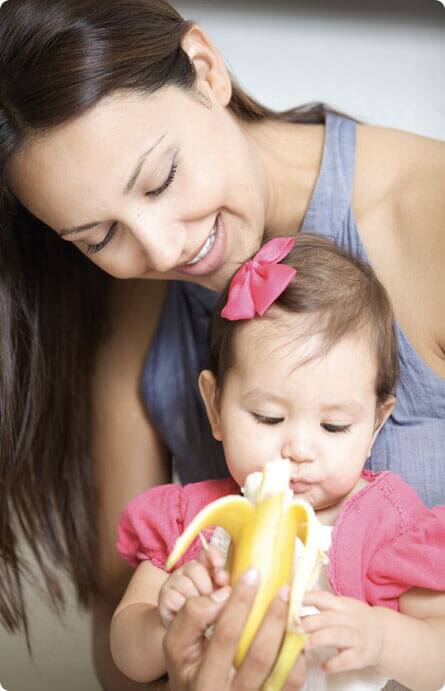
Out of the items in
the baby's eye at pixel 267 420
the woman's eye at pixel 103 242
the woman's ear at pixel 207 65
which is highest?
the woman's ear at pixel 207 65

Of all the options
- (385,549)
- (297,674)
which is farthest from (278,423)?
(297,674)

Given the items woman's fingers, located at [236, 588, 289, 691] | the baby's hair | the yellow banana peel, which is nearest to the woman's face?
the baby's hair

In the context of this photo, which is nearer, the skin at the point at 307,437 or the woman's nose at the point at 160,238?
the skin at the point at 307,437

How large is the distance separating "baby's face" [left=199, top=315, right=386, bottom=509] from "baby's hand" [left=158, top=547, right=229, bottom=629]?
0.65 ft

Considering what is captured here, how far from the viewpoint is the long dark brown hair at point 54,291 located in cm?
137

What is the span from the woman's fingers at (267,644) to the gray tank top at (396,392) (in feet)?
1.59

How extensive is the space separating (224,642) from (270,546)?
12 cm

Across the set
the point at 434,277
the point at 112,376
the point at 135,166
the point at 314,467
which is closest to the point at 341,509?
the point at 314,467

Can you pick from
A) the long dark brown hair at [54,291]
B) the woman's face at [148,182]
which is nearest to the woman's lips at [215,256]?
the woman's face at [148,182]

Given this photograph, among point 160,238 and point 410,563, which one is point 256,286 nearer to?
point 160,238

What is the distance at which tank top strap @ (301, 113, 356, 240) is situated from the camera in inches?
63.1

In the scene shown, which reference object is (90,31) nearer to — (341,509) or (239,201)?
(239,201)

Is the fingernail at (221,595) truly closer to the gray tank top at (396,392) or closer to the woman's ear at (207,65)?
the gray tank top at (396,392)

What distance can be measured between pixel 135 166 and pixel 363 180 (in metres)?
0.45
